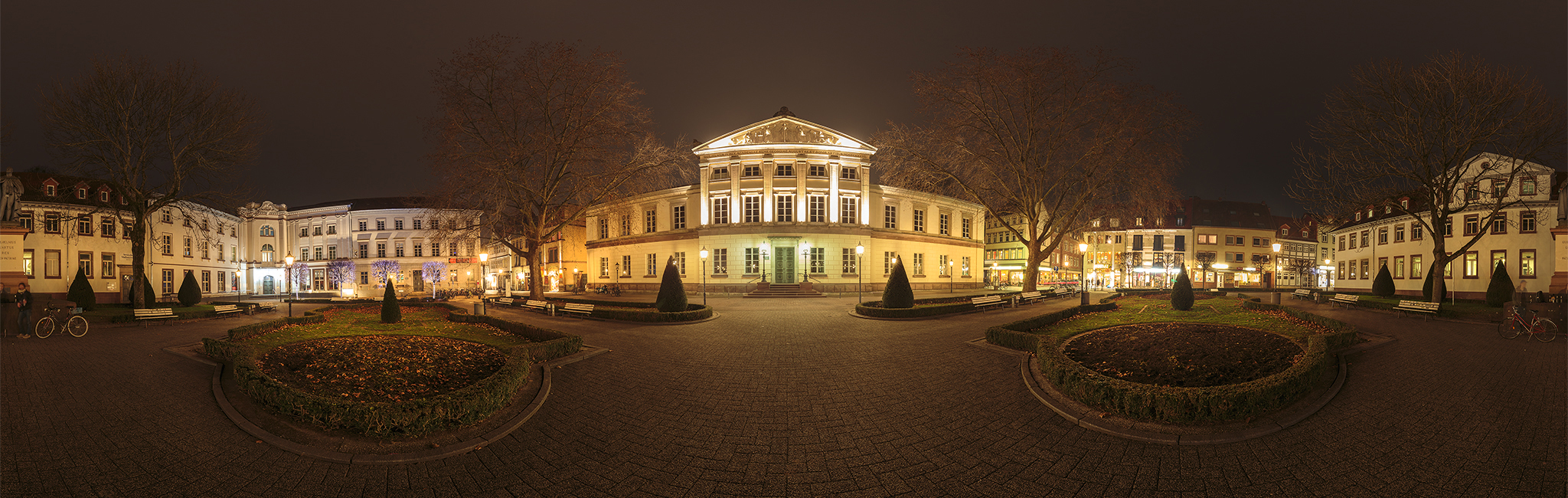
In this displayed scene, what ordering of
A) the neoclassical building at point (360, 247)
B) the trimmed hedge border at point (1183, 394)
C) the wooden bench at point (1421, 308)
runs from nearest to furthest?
the trimmed hedge border at point (1183, 394), the wooden bench at point (1421, 308), the neoclassical building at point (360, 247)

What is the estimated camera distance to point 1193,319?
642 inches

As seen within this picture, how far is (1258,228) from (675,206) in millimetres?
Answer: 72870

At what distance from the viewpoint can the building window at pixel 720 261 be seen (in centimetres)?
4200

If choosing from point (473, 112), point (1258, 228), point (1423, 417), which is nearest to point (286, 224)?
point (473, 112)

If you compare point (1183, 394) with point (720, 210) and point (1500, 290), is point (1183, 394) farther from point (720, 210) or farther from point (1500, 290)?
point (720, 210)

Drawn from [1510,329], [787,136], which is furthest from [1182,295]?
[787,136]

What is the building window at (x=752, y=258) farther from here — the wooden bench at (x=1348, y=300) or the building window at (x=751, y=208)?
the wooden bench at (x=1348, y=300)

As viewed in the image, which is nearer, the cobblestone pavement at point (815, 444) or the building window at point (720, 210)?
the cobblestone pavement at point (815, 444)

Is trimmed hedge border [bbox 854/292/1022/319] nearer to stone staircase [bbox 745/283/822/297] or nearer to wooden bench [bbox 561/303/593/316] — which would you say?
wooden bench [bbox 561/303/593/316]

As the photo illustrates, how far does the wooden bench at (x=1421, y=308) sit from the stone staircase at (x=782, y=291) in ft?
83.0

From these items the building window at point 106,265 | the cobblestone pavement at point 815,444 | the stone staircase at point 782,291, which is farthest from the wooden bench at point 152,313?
the building window at point 106,265

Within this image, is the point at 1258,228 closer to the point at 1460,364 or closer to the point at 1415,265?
the point at 1415,265

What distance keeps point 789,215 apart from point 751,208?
9.43 ft

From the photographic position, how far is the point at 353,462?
233 inches
